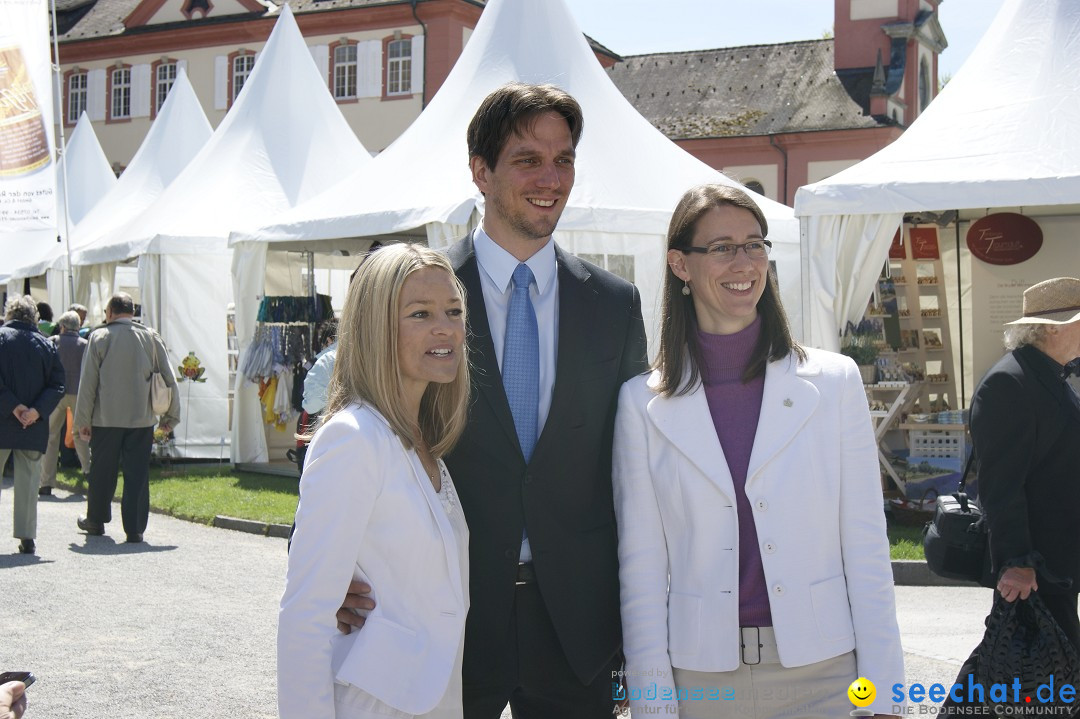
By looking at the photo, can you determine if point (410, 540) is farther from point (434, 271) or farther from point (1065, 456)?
point (1065, 456)

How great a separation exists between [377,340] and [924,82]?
45.4m

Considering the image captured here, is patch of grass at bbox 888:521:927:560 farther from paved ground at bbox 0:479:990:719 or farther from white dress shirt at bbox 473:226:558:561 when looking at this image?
A: white dress shirt at bbox 473:226:558:561

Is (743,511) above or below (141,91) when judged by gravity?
below

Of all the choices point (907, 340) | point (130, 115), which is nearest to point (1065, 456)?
point (907, 340)

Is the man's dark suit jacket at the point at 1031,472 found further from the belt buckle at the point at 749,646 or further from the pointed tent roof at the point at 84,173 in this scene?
the pointed tent roof at the point at 84,173

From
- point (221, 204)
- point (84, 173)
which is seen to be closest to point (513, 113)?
point (221, 204)

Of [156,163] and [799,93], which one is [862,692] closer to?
[156,163]

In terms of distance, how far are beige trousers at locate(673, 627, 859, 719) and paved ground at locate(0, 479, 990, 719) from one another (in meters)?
3.19

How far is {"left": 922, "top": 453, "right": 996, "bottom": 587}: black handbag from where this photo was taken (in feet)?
15.0

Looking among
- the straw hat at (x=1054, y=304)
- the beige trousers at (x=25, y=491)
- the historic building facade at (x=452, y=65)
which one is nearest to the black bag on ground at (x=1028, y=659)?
the straw hat at (x=1054, y=304)

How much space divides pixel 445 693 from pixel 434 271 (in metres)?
0.92

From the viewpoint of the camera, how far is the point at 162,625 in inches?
276

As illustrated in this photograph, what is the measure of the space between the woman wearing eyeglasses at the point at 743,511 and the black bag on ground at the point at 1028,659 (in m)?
1.68

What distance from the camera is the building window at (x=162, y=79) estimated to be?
1695 inches
